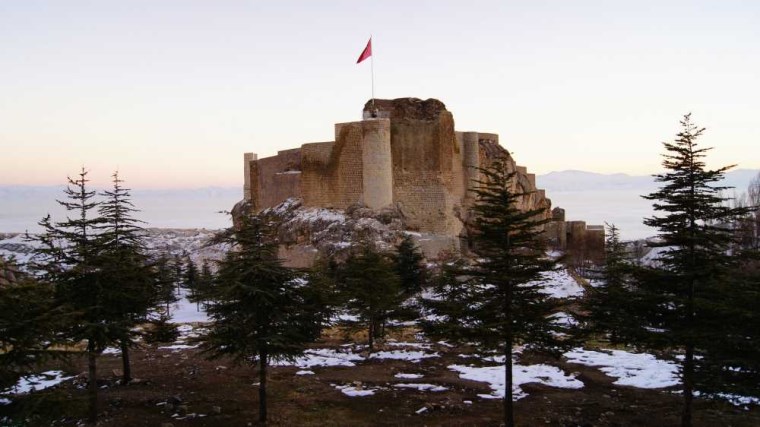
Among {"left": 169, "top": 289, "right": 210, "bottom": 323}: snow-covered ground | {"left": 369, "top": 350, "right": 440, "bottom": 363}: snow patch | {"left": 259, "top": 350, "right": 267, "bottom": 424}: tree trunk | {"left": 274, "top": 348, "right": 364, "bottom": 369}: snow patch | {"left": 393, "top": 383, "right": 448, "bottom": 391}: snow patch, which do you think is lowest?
{"left": 169, "top": 289, "right": 210, "bottom": 323}: snow-covered ground

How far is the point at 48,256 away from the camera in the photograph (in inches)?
610

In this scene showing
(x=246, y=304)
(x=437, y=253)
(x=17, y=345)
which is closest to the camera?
(x=17, y=345)

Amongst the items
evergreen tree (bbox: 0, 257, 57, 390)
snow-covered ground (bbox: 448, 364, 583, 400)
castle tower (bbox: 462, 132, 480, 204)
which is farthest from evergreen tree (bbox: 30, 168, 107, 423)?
castle tower (bbox: 462, 132, 480, 204)

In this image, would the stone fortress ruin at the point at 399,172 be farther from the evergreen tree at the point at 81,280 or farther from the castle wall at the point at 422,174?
the evergreen tree at the point at 81,280

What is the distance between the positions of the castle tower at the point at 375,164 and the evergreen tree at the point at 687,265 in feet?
115

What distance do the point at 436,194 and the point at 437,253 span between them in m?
5.16

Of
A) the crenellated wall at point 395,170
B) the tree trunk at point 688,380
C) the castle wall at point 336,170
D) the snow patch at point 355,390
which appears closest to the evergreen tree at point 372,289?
the snow patch at point 355,390

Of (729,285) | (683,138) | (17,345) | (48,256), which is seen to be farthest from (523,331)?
(48,256)

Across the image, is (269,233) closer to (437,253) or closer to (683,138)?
(683,138)

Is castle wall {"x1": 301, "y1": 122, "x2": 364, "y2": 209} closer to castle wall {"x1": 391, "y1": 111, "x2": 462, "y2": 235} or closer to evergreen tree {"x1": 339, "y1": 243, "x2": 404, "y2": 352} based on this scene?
castle wall {"x1": 391, "y1": 111, "x2": 462, "y2": 235}

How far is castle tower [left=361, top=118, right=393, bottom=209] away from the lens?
159ft

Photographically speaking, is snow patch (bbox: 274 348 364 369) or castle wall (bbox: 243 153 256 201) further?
castle wall (bbox: 243 153 256 201)

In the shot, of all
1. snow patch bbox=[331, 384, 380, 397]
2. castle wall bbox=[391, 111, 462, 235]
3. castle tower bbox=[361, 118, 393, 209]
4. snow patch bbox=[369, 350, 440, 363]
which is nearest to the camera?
snow patch bbox=[331, 384, 380, 397]

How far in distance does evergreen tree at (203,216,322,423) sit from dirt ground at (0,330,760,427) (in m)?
1.64
